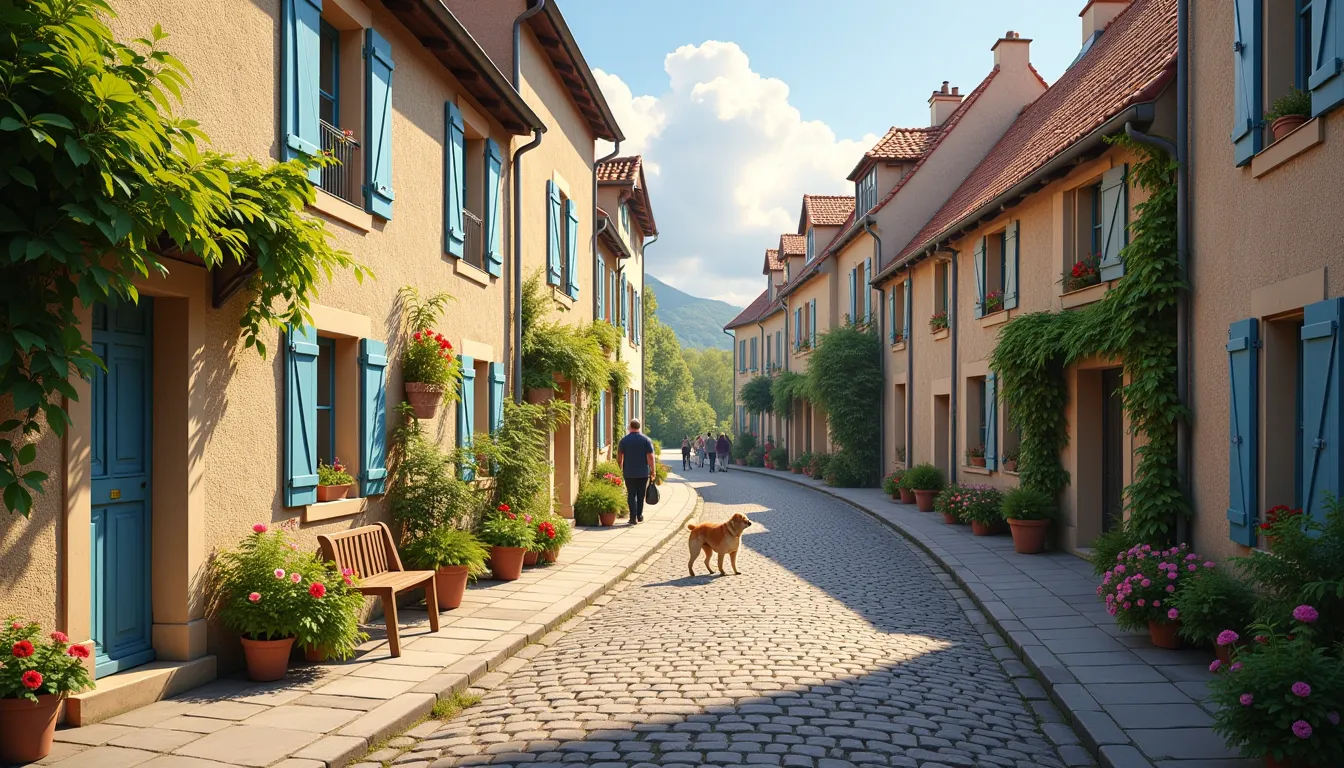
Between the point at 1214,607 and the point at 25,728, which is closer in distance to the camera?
the point at 25,728

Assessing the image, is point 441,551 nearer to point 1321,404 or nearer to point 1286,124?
point 1321,404

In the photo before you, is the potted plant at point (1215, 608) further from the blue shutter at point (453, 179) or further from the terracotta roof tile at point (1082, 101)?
the blue shutter at point (453, 179)

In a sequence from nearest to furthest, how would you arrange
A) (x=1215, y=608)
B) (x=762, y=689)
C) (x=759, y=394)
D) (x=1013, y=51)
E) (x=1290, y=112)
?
(x=762, y=689) < (x=1215, y=608) < (x=1290, y=112) < (x=1013, y=51) < (x=759, y=394)

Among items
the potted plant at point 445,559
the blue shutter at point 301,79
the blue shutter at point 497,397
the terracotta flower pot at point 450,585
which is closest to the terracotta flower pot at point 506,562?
the potted plant at point 445,559

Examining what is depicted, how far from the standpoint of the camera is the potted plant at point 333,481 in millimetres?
8031

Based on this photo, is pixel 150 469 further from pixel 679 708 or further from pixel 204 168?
pixel 679 708

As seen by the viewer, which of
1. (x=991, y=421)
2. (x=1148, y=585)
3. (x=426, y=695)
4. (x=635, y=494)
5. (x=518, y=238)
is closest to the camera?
(x=426, y=695)

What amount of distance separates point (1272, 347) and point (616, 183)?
1773 centimetres

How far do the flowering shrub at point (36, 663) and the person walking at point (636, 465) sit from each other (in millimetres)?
11570

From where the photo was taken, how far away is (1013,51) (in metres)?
22.7

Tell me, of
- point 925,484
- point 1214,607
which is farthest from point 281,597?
point 925,484

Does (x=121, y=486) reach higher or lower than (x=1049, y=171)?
lower

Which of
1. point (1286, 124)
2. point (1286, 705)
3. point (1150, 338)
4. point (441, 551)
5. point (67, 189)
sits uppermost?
point (1286, 124)

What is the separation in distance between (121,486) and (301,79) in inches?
129
